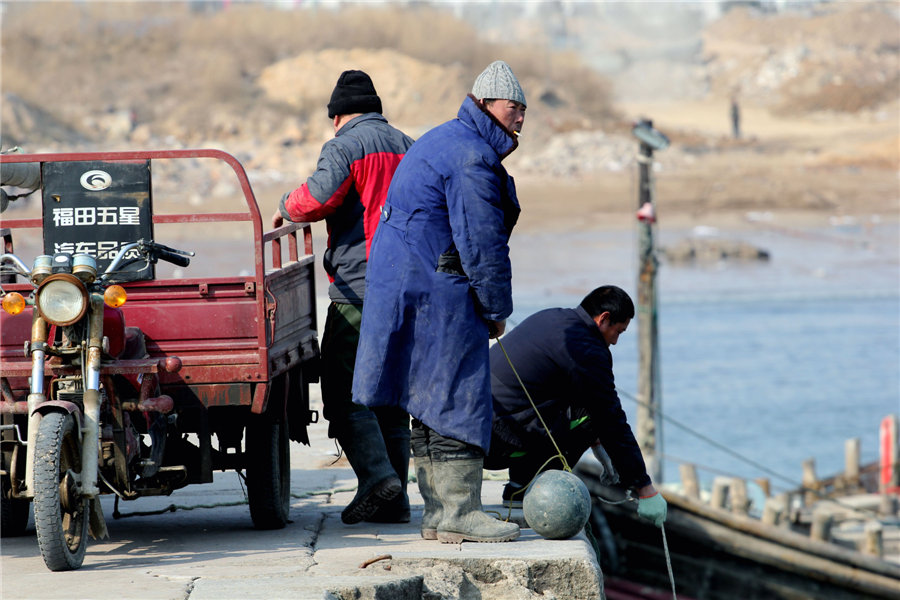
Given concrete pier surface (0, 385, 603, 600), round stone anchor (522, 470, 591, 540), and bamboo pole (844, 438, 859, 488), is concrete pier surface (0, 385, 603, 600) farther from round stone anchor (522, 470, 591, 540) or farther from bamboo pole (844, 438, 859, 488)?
bamboo pole (844, 438, 859, 488)

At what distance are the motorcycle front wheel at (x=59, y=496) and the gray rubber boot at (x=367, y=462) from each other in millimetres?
1263

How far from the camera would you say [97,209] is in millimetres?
5133

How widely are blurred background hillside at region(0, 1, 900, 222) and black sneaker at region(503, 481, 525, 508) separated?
30.0 metres

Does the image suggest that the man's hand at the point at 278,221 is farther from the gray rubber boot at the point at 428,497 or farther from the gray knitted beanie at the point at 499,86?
the gray rubber boot at the point at 428,497

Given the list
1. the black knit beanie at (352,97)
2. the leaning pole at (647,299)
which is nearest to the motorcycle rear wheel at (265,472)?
the black knit beanie at (352,97)

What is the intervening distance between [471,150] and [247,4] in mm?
63265

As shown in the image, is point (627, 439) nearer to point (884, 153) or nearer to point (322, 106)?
point (884, 153)

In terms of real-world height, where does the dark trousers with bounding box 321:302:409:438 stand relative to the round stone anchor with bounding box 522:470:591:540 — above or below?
above

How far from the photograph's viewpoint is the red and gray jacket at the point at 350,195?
5.44m

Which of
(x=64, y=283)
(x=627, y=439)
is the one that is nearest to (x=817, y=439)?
(x=627, y=439)

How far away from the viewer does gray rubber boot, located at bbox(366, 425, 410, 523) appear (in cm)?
574

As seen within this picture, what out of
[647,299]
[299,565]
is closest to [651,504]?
[299,565]

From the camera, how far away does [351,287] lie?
5582mm

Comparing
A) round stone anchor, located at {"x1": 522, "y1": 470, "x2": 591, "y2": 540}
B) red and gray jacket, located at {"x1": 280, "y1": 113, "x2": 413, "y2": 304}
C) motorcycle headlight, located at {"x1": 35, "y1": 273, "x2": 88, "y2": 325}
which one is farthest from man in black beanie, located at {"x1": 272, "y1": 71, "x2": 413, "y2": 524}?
motorcycle headlight, located at {"x1": 35, "y1": 273, "x2": 88, "y2": 325}
